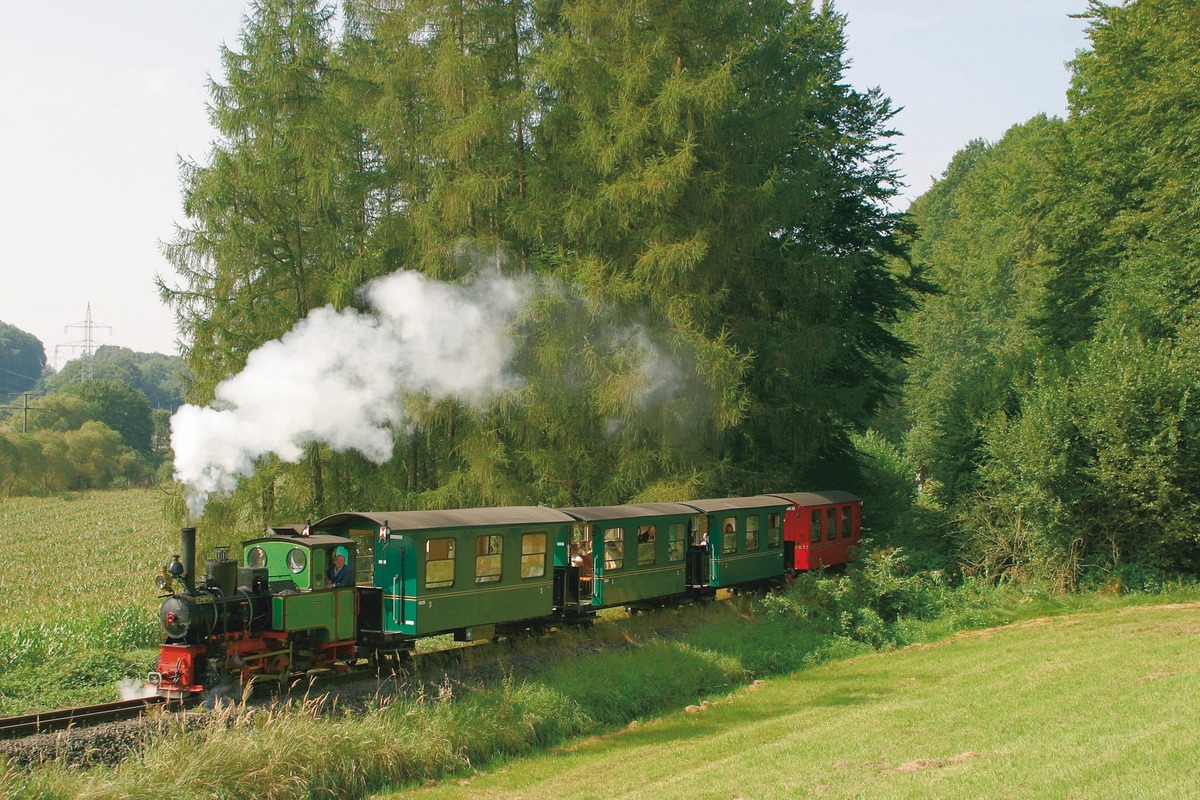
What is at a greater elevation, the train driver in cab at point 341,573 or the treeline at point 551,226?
the treeline at point 551,226

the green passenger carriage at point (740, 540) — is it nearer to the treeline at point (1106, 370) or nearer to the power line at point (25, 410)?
the treeline at point (1106, 370)

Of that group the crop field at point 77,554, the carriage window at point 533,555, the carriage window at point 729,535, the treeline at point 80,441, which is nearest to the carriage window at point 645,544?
the carriage window at point 729,535

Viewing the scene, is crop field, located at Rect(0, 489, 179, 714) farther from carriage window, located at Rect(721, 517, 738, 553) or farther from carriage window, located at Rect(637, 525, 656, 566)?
carriage window, located at Rect(721, 517, 738, 553)

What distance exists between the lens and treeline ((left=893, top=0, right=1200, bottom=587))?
2183cm

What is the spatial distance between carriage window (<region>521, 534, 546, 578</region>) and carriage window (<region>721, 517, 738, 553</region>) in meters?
5.42

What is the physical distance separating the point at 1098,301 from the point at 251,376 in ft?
85.9

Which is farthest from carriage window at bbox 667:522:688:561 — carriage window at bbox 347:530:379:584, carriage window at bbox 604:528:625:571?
carriage window at bbox 347:530:379:584

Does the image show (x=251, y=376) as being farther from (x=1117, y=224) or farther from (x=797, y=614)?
(x=1117, y=224)

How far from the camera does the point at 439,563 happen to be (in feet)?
48.2

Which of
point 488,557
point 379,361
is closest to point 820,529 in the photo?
point 488,557

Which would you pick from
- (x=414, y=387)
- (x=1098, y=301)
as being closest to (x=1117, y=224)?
(x=1098, y=301)

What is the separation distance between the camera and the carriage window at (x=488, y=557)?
607 inches

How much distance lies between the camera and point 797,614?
19453 mm

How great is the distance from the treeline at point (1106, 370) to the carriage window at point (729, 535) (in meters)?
7.13
